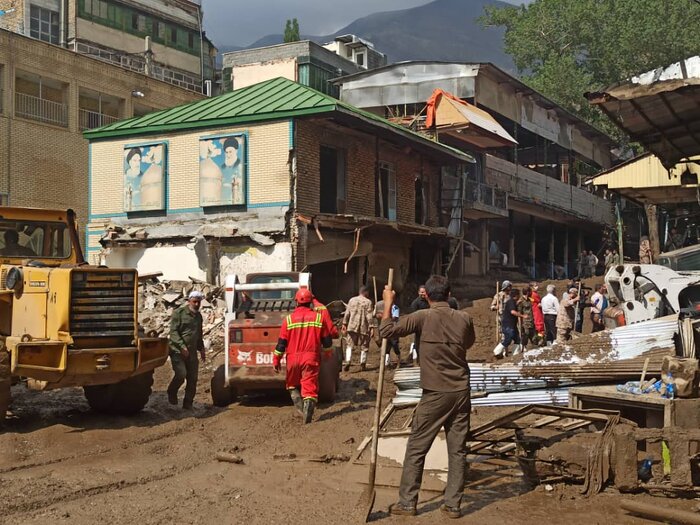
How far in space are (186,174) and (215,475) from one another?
48.5 ft

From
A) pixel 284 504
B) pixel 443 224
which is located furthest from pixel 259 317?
pixel 443 224

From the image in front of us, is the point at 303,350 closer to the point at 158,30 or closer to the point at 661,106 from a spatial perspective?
the point at 661,106

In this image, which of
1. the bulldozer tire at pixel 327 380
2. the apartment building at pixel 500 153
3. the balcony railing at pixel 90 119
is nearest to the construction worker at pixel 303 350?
the bulldozer tire at pixel 327 380

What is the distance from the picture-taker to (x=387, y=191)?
24047 millimetres

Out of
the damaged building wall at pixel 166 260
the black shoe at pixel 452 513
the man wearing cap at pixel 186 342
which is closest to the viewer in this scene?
the black shoe at pixel 452 513

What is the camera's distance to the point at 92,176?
22766 millimetres

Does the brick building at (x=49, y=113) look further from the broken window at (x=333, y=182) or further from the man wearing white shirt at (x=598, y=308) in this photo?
the man wearing white shirt at (x=598, y=308)

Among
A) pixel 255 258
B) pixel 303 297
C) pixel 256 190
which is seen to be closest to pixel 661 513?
pixel 303 297

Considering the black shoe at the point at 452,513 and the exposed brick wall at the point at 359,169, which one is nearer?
the black shoe at the point at 452,513

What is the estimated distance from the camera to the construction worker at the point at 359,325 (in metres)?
15.2

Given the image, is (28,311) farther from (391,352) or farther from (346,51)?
(346,51)

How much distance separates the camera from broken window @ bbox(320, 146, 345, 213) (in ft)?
72.0

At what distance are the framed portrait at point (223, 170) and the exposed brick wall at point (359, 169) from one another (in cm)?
157

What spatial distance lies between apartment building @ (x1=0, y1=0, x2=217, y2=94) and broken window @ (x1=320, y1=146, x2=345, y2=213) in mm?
20518
